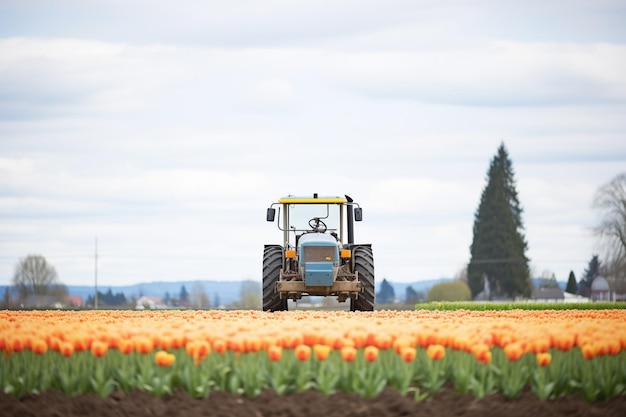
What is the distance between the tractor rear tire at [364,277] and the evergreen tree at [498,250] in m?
79.3

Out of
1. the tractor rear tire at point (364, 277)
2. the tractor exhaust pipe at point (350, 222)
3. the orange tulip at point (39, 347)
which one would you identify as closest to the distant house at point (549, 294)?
the tractor exhaust pipe at point (350, 222)

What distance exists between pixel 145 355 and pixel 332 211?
1523 centimetres

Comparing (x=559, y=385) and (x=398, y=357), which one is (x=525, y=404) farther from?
(x=398, y=357)

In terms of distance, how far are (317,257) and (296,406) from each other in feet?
48.8

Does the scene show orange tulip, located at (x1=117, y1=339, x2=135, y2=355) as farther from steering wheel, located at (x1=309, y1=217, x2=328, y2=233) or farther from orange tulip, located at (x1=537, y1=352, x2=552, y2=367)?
steering wheel, located at (x1=309, y1=217, x2=328, y2=233)

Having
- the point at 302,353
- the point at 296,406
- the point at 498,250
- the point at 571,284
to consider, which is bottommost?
the point at 296,406

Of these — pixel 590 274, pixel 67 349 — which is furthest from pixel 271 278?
pixel 590 274

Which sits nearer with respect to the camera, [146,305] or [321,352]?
[321,352]

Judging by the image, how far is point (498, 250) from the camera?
10412cm

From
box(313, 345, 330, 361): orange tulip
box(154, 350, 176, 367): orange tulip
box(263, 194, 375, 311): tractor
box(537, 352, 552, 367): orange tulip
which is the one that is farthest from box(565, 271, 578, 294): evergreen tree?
box(154, 350, 176, 367): orange tulip

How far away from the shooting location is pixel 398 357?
10516 millimetres

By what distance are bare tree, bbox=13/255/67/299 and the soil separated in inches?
4211

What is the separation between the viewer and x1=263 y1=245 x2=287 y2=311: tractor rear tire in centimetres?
→ 2511

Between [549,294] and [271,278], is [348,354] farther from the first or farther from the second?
[549,294]
